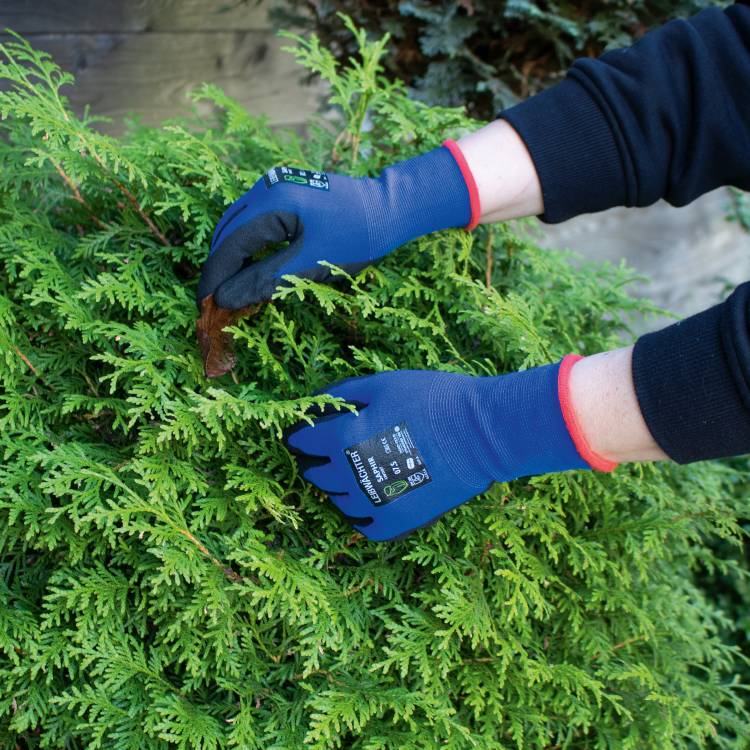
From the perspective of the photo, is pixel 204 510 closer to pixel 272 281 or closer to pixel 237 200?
pixel 272 281

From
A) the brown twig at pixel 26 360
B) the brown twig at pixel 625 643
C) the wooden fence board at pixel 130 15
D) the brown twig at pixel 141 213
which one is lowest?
the brown twig at pixel 625 643

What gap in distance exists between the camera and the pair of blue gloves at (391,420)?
56.6 inches

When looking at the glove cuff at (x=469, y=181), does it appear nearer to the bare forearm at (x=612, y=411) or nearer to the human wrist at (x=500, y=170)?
the human wrist at (x=500, y=170)

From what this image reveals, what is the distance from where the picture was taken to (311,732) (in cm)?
128

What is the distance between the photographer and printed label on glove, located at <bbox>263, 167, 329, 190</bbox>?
60.8 inches

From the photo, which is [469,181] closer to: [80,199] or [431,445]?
[431,445]

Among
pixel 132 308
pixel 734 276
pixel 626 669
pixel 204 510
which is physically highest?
pixel 132 308

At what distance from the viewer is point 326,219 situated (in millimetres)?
1574

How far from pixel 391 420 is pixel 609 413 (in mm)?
438

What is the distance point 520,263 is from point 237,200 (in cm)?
83

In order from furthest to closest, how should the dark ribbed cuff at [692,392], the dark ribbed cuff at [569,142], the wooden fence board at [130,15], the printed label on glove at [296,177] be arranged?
the wooden fence board at [130,15], the dark ribbed cuff at [569,142], the printed label on glove at [296,177], the dark ribbed cuff at [692,392]

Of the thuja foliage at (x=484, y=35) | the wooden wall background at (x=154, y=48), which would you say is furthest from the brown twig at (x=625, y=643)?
the wooden wall background at (x=154, y=48)

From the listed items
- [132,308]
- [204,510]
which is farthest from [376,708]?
[132,308]

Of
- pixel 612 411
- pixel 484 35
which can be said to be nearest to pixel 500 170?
pixel 612 411
